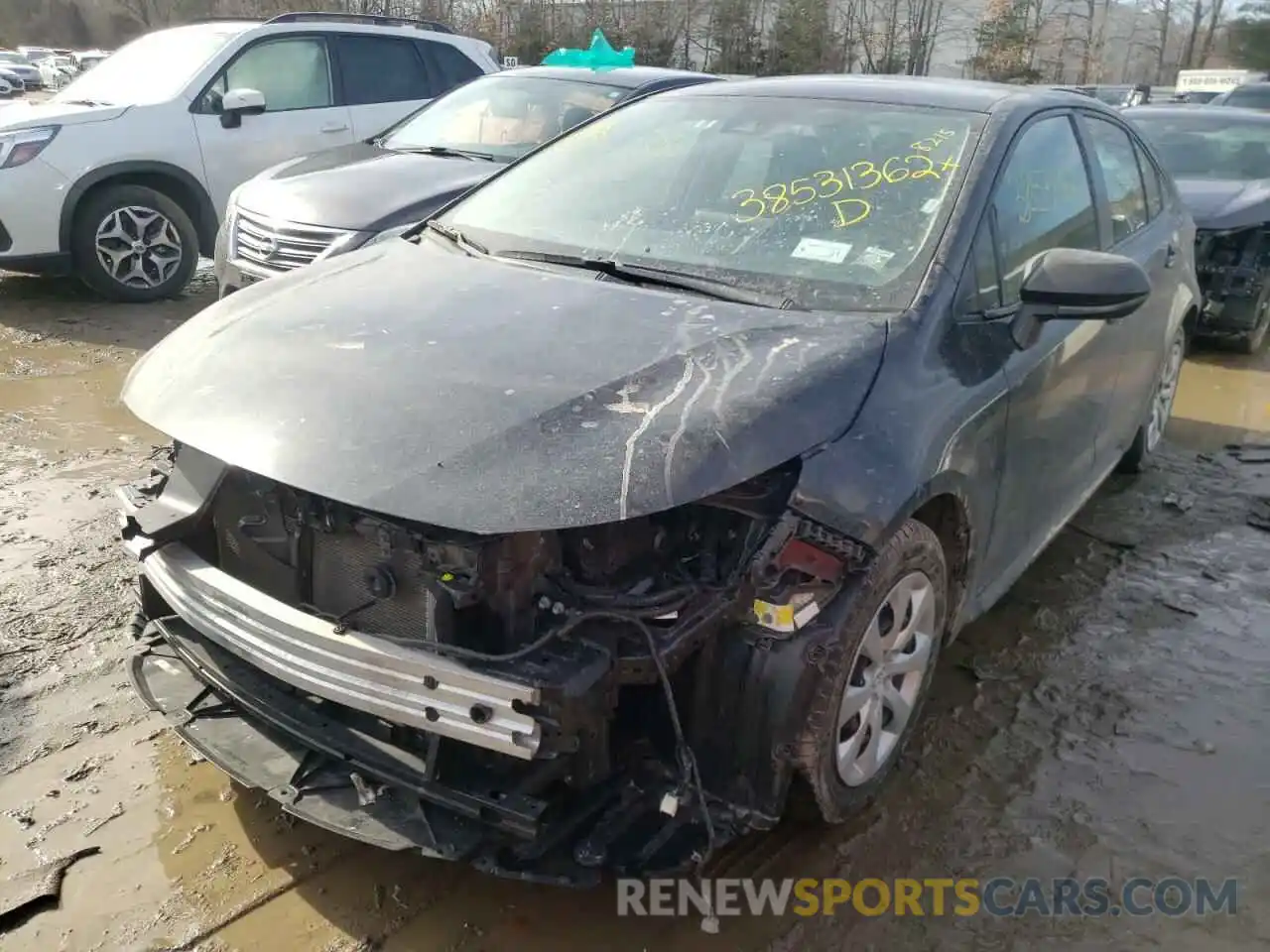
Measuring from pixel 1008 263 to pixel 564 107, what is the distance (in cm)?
452

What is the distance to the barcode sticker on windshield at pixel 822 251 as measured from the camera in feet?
9.75

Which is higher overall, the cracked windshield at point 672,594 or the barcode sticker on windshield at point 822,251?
the barcode sticker on windshield at point 822,251

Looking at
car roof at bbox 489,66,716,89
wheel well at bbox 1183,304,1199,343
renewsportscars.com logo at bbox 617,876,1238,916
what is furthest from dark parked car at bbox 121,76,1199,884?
car roof at bbox 489,66,716,89

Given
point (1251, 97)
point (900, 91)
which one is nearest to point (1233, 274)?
point (900, 91)

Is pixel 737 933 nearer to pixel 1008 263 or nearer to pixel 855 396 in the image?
pixel 855 396

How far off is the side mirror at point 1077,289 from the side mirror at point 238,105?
20.7 feet

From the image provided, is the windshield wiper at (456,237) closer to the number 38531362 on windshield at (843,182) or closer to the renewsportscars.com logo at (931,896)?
the number 38531362 on windshield at (843,182)

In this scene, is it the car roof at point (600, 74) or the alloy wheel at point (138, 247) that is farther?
the alloy wheel at point (138, 247)

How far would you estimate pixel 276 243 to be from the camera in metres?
5.88

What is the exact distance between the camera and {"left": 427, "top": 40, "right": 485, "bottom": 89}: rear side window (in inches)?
348

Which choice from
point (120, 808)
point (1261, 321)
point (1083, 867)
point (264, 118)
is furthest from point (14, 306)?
point (1261, 321)

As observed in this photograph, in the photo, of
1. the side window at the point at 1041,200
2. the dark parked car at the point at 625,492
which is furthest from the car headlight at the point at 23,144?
the side window at the point at 1041,200

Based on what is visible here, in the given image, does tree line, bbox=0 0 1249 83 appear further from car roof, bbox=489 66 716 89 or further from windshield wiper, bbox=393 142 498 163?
windshield wiper, bbox=393 142 498 163

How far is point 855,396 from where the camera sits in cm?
250
